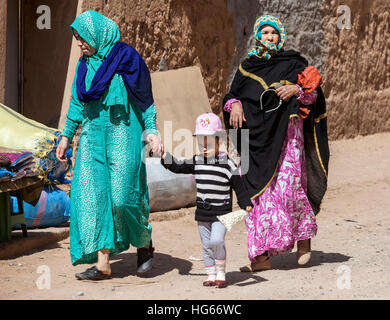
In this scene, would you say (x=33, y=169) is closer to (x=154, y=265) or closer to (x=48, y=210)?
(x=48, y=210)

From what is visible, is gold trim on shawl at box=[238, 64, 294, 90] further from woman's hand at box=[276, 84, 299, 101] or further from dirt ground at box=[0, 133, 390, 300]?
dirt ground at box=[0, 133, 390, 300]

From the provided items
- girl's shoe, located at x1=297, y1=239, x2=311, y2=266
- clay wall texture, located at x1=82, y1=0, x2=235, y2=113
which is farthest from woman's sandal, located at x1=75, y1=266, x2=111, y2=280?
clay wall texture, located at x1=82, y1=0, x2=235, y2=113

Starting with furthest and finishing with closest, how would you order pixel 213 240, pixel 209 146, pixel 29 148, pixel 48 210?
pixel 48 210, pixel 29 148, pixel 209 146, pixel 213 240

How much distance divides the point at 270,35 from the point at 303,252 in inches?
62.3

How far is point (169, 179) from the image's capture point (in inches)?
329

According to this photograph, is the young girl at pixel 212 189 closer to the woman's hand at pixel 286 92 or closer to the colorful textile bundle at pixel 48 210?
the woman's hand at pixel 286 92

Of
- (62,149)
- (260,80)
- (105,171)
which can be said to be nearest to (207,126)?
(105,171)

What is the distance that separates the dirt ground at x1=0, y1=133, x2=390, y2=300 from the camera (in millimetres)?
5375

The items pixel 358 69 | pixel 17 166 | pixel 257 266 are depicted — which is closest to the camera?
pixel 257 266

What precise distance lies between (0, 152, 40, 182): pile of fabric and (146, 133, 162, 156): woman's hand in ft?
4.52

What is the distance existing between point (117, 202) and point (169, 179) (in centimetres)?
258

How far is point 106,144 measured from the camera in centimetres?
581

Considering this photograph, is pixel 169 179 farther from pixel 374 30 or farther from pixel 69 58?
pixel 374 30

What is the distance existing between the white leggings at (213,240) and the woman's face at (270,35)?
150 centimetres
